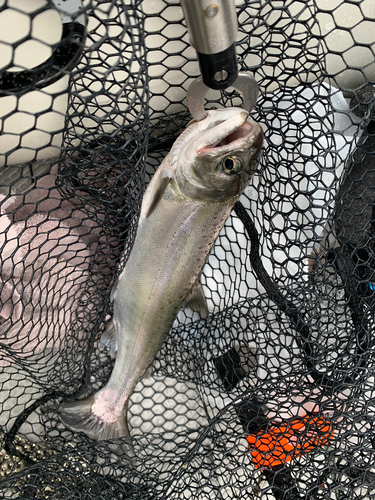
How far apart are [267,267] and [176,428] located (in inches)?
31.5

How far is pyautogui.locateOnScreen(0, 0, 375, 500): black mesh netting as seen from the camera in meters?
0.93

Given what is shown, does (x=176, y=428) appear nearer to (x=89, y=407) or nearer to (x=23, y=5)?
(x=89, y=407)

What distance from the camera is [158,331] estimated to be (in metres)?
1.19

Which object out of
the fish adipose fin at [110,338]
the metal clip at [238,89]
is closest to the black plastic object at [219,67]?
the metal clip at [238,89]

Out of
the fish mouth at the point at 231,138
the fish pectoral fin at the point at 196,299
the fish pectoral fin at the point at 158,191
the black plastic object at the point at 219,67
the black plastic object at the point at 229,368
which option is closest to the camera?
the black plastic object at the point at 219,67

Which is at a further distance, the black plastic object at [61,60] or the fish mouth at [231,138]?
the fish mouth at [231,138]

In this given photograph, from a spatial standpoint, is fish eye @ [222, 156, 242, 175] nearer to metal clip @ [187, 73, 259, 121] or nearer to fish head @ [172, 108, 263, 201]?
fish head @ [172, 108, 263, 201]

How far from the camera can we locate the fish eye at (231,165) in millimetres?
967

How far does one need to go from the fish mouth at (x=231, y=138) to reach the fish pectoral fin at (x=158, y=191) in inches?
5.8

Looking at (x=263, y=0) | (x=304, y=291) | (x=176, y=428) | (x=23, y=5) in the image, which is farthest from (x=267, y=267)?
(x=23, y=5)

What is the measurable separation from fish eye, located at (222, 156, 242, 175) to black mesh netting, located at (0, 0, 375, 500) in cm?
22

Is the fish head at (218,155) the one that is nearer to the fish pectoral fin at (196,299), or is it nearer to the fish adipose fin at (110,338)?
the fish pectoral fin at (196,299)

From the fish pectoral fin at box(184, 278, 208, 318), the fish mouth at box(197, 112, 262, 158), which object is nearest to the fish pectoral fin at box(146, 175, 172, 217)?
→ the fish mouth at box(197, 112, 262, 158)

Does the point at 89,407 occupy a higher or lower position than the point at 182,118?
lower
